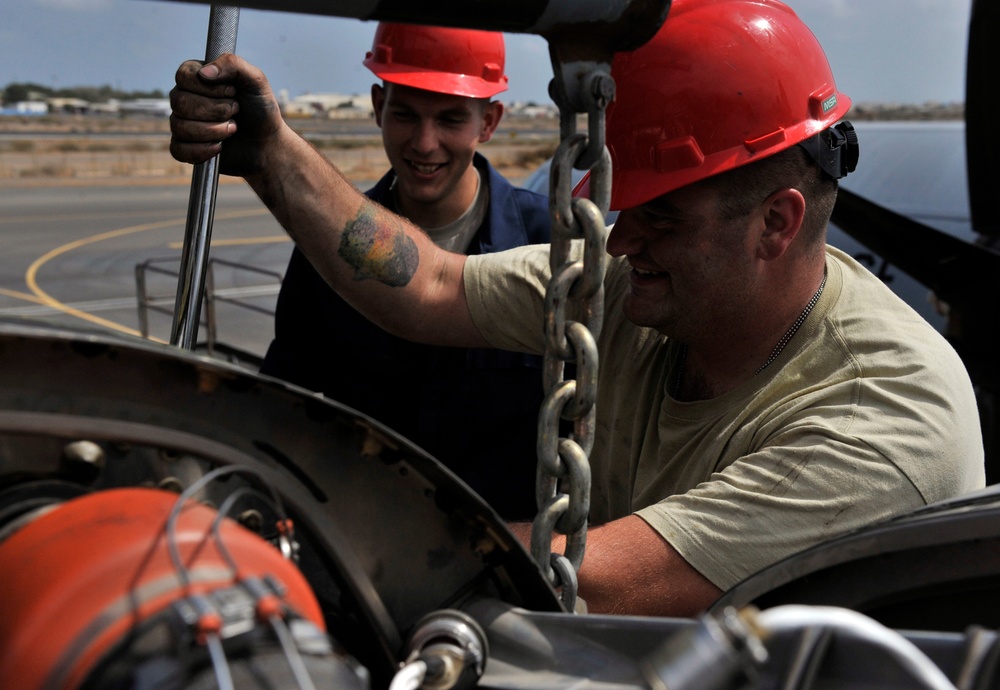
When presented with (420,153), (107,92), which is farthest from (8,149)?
(107,92)

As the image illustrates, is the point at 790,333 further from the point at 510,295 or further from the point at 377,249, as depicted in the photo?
the point at 377,249

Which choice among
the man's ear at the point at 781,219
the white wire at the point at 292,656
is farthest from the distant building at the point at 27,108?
the white wire at the point at 292,656

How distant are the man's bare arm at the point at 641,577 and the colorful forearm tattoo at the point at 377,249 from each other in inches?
35.4

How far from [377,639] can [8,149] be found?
42177 millimetres

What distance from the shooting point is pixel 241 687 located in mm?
745

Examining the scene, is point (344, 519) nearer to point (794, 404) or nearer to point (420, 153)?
point (794, 404)

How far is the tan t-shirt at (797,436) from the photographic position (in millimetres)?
1786

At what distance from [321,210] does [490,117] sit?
1.51 metres

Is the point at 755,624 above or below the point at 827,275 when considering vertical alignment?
below

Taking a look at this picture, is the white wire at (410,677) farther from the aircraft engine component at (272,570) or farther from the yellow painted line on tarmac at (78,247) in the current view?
the yellow painted line on tarmac at (78,247)

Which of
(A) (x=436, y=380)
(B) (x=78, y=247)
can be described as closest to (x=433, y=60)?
(A) (x=436, y=380)

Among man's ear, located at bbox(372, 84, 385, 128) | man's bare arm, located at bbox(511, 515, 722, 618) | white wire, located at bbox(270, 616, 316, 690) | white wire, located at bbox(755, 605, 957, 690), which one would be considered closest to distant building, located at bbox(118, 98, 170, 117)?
man's ear, located at bbox(372, 84, 385, 128)

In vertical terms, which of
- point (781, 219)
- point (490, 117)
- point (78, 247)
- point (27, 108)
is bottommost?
point (78, 247)

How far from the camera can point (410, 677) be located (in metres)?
1.00
